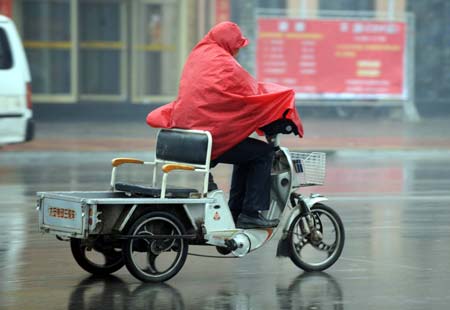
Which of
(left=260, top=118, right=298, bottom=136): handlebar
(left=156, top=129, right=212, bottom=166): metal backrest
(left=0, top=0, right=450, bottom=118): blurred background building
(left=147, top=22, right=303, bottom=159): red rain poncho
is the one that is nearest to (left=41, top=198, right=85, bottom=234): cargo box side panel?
(left=156, top=129, right=212, bottom=166): metal backrest

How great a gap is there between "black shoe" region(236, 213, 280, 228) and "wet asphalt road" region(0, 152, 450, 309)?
1.31 feet

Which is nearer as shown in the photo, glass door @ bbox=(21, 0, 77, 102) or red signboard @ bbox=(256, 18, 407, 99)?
glass door @ bbox=(21, 0, 77, 102)

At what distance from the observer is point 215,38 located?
764 centimetres

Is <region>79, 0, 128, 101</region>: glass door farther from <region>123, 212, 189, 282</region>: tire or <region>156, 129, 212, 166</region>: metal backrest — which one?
<region>123, 212, 189, 282</region>: tire

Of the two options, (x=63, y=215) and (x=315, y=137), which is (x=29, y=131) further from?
(x=63, y=215)

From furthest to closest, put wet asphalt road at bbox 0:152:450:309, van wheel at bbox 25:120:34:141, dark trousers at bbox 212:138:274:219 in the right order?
van wheel at bbox 25:120:34:141 → dark trousers at bbox 212:138:274:219 → wet asphalt road at bbox 0:152:450:309

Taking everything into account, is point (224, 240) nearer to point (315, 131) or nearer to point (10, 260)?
point (10, 260)

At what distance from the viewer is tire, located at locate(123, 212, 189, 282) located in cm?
734

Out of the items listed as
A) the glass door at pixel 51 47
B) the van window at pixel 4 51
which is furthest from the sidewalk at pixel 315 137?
the van window at pixel 4 51

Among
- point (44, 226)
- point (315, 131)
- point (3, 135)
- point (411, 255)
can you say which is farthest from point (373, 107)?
point (44, 226)

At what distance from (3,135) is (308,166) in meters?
8.80

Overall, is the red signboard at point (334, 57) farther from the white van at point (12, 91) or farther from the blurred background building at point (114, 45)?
the white van at point (12, 91)

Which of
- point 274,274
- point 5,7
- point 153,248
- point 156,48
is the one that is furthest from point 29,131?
point 156,48

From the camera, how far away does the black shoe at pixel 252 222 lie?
25.4 feet
